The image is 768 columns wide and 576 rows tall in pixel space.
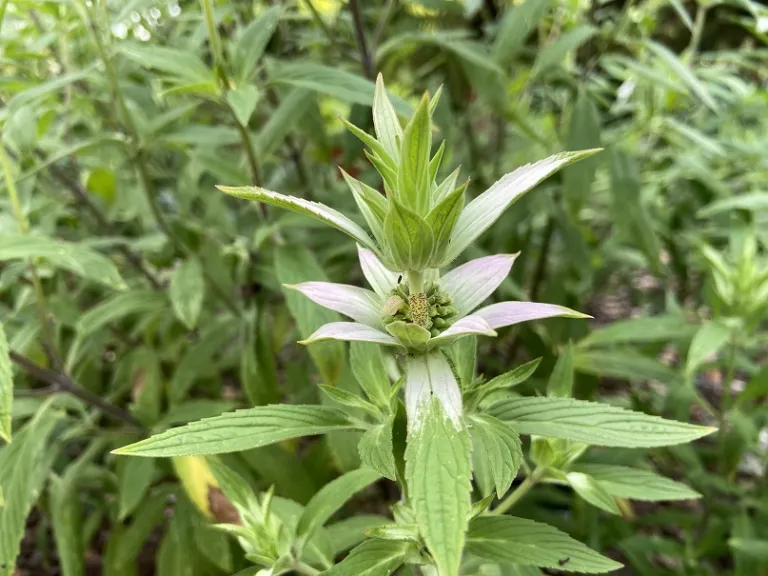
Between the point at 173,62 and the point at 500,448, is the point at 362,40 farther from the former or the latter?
the point at 500,448

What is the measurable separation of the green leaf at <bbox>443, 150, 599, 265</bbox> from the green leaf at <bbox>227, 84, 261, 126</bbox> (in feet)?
1.70

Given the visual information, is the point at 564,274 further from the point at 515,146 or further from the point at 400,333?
Result: the point at 400,333

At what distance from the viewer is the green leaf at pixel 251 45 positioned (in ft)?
3.68

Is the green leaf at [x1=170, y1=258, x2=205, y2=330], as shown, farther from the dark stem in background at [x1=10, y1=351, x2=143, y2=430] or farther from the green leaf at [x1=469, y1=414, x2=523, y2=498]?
the green leaf at [x1=469, y1=414, x2=523, y2=498]

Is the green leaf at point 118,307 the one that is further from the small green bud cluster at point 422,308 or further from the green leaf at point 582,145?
the green leaf at point 582,145

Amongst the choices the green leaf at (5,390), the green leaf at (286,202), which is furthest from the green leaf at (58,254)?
the green leaf at (286,202)

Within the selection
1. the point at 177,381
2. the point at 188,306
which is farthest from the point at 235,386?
the point at 188,306

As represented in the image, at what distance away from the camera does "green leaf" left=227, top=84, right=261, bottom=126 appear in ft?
3.28

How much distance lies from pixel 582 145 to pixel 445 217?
1.09 meters

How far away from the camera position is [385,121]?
60 centimetres

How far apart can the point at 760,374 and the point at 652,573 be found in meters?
0.55

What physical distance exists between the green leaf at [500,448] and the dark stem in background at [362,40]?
3.40ft

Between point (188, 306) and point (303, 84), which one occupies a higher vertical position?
point (303, 84)

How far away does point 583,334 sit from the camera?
1810 millimetres
